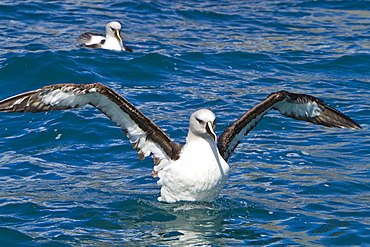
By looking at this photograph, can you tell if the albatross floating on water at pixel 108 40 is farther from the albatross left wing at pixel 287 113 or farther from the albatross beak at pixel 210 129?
the albatross beak at pixel 210 129

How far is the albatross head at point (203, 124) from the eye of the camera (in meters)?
A: 8.40

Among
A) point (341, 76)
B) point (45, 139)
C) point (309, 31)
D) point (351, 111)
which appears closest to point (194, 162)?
point (45, 139)

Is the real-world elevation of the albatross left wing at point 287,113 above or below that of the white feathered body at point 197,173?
above

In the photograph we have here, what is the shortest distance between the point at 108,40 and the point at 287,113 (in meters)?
7.65

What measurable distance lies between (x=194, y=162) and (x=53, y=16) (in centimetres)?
1172

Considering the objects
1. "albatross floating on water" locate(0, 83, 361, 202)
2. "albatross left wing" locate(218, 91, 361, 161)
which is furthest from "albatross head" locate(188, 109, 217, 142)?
"albatross left wing" locate(218, 91, 361, 161)

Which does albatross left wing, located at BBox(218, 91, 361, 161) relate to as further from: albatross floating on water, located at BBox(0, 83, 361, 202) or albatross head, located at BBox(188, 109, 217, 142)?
albatross head, located at BBox(188, 109, 217, 142)

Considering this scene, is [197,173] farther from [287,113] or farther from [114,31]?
[114,31]

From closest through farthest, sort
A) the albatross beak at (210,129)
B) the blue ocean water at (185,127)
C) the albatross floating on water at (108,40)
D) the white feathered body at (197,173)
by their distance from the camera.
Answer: the albatross beak at (210,129) → the blue ocean water at (185,127) → the white feathered body at (197,173) → the albatross floating on water at (108,40)

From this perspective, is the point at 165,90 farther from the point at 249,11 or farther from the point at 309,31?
the point at 249,11

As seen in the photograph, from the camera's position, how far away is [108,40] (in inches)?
653

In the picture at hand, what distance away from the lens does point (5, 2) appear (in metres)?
20.1

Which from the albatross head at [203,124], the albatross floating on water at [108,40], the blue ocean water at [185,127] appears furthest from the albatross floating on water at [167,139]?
the albatross floating on water at [108,40]

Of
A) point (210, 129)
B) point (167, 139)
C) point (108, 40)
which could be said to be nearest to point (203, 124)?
point (210, 129)
